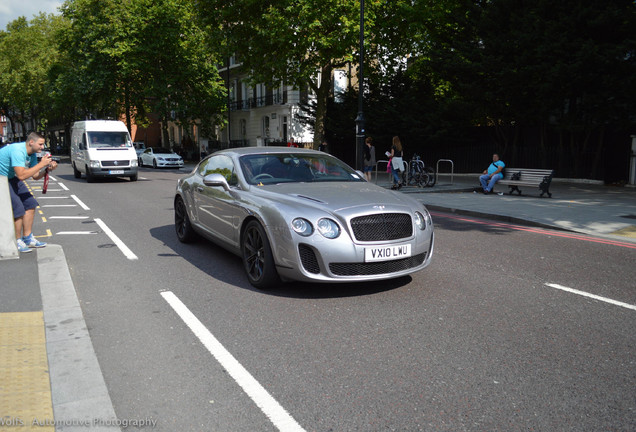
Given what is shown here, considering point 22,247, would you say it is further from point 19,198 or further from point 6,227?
point 19,198

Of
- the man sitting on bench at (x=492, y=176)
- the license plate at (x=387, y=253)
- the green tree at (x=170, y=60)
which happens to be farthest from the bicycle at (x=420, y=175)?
the green tree at (x=170, y=60)

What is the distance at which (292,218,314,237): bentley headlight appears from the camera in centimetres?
503

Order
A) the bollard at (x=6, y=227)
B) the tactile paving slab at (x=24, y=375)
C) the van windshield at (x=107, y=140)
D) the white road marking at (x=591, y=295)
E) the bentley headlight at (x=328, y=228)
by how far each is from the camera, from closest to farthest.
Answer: the tactile paving slab at (x=24, y=375) → the bentley headlight at (x=328, y=228) → the white road marking at (x=591, y=295) → the bollard at (x=6, y=227) → the van windshield at (x=107, y=140)

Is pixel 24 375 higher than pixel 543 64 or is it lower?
lower

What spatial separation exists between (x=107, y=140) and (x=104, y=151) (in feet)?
2.55

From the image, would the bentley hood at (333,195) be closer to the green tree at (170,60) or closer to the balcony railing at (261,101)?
the green tree at (170,60)

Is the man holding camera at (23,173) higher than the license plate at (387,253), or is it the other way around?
the man holding camera at (23,173)

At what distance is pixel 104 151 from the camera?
2153cm

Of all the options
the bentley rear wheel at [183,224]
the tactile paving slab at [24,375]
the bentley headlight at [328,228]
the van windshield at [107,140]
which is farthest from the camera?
the van windshield at [107,140]

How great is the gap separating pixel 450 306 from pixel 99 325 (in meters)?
3.14

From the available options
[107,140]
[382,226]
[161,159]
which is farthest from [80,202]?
[161,159]

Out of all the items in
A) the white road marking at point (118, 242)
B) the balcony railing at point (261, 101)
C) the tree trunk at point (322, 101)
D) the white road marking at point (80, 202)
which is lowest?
the white road marking at point (118, 242)

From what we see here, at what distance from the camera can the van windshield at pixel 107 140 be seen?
2184cm

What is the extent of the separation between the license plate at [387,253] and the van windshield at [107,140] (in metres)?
19.4
